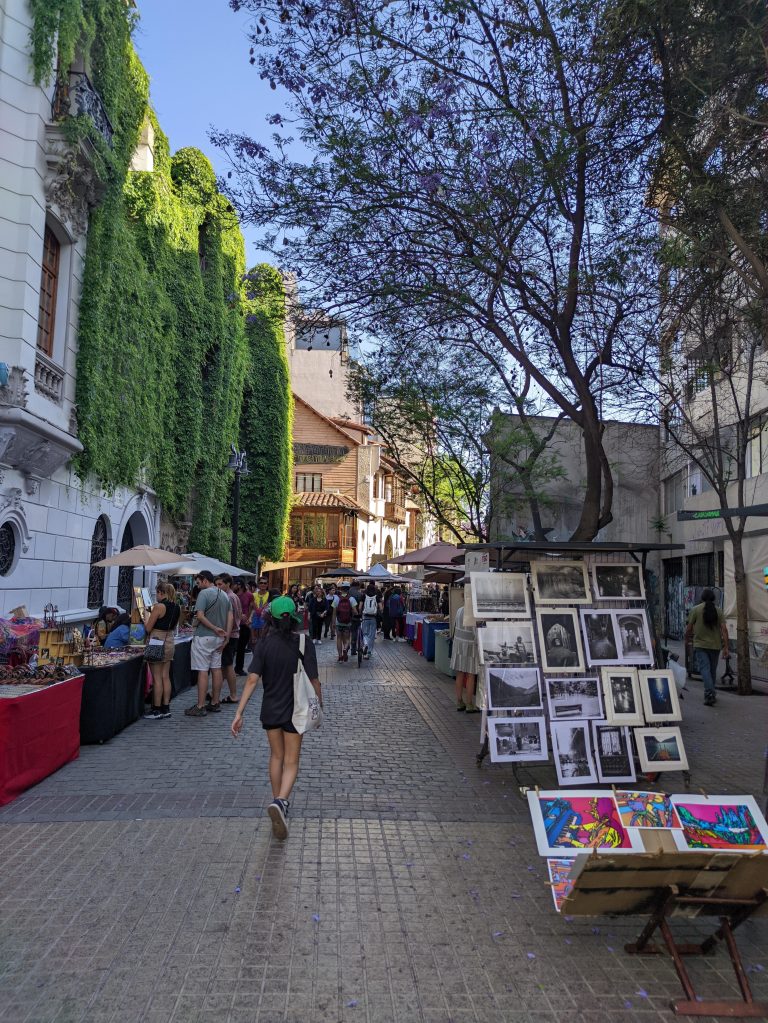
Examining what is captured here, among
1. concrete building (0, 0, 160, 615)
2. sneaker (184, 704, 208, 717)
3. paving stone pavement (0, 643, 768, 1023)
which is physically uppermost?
concrete building (0, 0, 160, 615)

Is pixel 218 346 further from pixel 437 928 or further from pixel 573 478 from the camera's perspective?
pixel 437 928

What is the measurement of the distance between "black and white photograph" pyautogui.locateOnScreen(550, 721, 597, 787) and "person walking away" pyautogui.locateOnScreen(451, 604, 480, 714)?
3.40 m

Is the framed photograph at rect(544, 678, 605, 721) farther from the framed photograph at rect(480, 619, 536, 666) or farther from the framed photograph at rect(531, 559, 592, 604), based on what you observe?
the framed photograph at rect(531, 559, 592, 604)

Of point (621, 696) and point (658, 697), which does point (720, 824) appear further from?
point (658, 697)

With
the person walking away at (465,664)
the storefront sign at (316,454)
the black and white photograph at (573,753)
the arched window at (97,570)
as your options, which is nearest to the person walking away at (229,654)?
the person walking away at (465,664)

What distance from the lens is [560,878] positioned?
435cm

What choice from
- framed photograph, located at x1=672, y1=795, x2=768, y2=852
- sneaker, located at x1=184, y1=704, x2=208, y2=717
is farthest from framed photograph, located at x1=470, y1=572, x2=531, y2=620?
sneaker, located at x1=184, y1=704, x2=208, y2=717

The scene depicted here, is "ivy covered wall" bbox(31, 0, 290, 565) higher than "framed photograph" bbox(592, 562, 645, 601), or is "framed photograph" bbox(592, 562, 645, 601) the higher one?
"ivy covered wall" bbox(31, 0, 290, 565)

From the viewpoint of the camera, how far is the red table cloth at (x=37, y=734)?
6496mm

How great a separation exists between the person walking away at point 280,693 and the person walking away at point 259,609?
34.0ft

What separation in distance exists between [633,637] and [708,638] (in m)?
5.81

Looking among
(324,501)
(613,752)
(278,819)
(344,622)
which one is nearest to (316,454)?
(324,501)

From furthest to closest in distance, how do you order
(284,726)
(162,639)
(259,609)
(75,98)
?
(259,609) → (75,98) → (162,639) → (284,726)

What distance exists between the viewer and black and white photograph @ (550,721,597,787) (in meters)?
7.11
